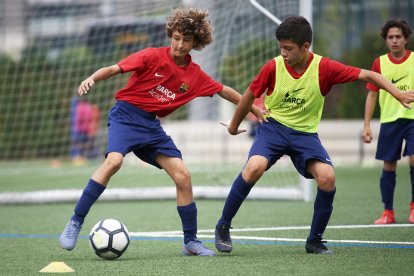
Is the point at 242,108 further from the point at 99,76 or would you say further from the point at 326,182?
the point at 99,76

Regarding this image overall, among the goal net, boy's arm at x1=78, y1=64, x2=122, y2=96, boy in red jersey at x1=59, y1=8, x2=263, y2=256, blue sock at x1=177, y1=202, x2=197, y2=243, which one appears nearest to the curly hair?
boy in red jersey at x1=59, y1=8, x2=263, y2=256

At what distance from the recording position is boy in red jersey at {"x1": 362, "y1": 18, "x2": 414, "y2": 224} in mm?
7863

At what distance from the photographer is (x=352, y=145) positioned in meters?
18.6

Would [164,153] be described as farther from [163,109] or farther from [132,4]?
[132,4]

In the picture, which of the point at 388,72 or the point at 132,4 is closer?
the point at 388,72

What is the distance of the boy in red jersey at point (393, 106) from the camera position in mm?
7863

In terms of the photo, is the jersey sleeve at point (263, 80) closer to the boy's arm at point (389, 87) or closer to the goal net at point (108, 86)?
the boy's arm at point (389, 87)

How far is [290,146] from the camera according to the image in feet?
20.3

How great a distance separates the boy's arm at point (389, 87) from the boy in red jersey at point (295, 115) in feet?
0.05

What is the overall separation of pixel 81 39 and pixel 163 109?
8.97 meters

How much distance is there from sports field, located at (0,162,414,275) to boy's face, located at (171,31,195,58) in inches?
55.5

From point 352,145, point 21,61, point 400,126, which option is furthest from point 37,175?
point 400,126

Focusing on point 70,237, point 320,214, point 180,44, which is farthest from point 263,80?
point 70,237

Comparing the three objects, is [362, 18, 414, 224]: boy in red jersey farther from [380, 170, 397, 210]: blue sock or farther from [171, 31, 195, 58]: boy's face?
[171, 31, 195, 58]: boy's face
